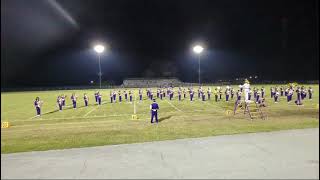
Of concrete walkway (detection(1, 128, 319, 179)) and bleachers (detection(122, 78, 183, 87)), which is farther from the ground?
bleachers (detection(122, 78, 183, 87))

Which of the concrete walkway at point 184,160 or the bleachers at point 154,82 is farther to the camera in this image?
the bleachers at point 154,82

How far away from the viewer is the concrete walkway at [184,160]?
8391 millimetres

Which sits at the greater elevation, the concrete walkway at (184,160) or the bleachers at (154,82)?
the bleachers at (154,82)

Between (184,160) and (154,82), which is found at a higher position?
(154,82)

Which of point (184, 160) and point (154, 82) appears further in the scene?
point (154, 82)

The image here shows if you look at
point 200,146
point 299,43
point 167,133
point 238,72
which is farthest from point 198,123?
point 238,72

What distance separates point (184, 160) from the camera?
9.54 m

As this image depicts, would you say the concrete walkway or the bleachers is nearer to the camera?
the concrete walkway

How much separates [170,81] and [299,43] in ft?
82.0

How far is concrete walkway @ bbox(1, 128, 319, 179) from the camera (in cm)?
839

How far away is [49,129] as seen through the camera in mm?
17219

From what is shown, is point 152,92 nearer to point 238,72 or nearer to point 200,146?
point 200,146

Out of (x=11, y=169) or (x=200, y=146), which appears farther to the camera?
(x=200, y=146)

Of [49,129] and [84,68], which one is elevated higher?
[84,68]
